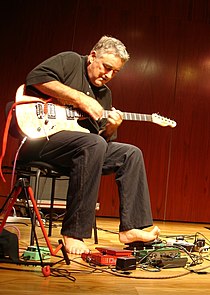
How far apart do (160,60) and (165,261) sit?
10.2 ft

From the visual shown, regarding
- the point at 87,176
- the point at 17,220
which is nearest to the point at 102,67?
the point at 87,176

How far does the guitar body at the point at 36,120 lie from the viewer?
2.01 m

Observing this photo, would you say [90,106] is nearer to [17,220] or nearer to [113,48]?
[113,48]

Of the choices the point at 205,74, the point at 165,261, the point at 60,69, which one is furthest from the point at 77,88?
the point at 205,74

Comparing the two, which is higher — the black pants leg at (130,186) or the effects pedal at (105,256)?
the black pants leg at (130,186)

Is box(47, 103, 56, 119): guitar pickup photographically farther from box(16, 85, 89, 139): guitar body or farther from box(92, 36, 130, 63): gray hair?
box(92, 36, 130, 63): gray hair

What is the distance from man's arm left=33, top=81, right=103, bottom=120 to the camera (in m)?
2.11

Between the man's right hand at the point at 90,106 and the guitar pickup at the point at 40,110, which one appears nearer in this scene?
the guitar pickup at the point at 40,110

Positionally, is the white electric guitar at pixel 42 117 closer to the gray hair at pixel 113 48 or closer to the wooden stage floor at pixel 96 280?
the gray hair at pixel 113 48

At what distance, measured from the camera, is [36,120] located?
2.04 meters

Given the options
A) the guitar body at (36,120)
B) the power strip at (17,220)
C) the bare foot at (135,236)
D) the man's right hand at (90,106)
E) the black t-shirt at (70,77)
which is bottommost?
the power strip at (17,220)

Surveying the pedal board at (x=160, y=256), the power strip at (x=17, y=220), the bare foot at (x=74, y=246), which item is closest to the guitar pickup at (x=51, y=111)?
the bare foot at (x=74, y=246)

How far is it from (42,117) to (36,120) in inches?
1.4

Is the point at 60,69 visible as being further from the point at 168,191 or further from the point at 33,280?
the point at 168,191
